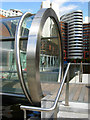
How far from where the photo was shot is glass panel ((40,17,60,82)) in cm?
744

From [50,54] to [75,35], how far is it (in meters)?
115

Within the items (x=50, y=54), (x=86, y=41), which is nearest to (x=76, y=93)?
(x=50, y=54)

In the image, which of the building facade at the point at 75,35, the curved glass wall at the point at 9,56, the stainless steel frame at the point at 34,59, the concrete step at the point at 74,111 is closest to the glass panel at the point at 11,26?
the curved glass wall at the point at 9,56

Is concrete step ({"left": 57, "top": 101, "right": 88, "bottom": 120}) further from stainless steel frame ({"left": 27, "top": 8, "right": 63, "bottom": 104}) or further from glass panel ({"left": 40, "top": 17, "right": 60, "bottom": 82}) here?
glass panel ({"left": 40, "top": 17, "right": 60, "bottom": 82})

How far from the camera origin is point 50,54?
8.66 meters

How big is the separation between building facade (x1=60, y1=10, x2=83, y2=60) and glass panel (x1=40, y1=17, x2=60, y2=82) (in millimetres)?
109154

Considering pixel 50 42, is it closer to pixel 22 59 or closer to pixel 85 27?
pixel 22 59

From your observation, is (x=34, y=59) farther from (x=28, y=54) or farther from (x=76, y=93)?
(x=76, y=93)

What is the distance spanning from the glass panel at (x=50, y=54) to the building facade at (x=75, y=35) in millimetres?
109154

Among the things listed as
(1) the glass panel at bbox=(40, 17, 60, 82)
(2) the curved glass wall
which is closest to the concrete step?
(2) the curved glass wall

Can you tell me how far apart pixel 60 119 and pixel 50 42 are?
212 inches

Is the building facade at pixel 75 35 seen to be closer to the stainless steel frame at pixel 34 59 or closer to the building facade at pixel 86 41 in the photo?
the building facade at pixel 86 41

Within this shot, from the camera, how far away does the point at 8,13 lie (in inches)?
5256

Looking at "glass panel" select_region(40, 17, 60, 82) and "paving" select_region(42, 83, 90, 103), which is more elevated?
"glass panel" select_region(40, 17, 60, 82)
